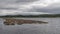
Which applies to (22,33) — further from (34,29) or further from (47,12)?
(47,12)

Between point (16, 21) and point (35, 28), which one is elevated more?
point (16, 21)

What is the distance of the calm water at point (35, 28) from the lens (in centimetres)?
99

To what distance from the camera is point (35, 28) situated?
1.10 metres

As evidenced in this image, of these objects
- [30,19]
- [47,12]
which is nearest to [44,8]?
[47,12]

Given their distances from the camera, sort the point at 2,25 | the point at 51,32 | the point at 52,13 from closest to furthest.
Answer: the point at 52,13 < the point at 2,25 < the point at 51,32

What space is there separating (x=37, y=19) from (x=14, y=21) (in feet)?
0.81

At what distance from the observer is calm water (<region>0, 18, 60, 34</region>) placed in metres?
0.99

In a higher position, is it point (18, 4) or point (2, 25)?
point (18, 4)

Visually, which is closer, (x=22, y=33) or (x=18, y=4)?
(x=18, y=4)

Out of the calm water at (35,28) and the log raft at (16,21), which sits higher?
the log raft at (16,21)

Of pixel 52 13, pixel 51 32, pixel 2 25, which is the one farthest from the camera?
pixel 51 32

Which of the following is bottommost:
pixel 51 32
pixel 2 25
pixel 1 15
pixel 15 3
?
pixel 51 32

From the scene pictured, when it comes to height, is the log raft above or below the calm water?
above

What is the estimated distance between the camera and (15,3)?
100 cm
